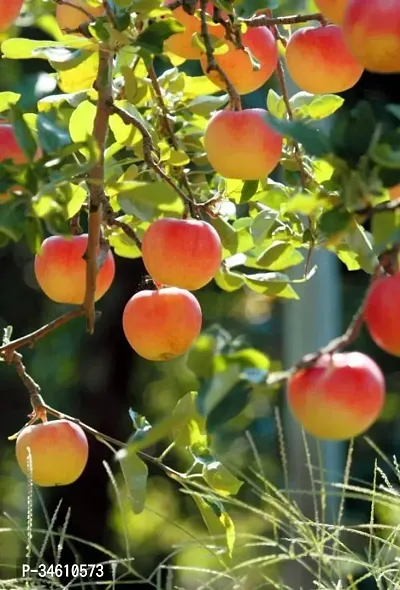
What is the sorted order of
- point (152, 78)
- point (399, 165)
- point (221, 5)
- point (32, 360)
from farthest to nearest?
point (32, 360), point (152, 78), point (221, 5), point (399, 165)

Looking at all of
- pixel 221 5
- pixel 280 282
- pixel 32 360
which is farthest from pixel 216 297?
pixel 221 5

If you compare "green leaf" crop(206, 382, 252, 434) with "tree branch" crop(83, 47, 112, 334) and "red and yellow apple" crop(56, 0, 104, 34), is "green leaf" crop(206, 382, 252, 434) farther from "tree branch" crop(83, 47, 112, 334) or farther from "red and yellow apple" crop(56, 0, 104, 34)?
"red and yellow apple" crop(56, 0, 104, 34)

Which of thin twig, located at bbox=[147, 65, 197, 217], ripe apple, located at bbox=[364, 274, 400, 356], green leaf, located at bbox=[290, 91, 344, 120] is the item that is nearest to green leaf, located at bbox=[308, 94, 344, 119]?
green leaf, located at bbox=[290, 91, 344, 120]

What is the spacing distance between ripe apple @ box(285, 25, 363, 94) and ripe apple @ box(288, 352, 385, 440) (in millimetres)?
256

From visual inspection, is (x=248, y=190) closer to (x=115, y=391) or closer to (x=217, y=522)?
(x=217, y=522)

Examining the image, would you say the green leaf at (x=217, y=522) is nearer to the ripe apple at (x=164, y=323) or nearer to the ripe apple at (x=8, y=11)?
the ripe apple at (x=164, y=323)

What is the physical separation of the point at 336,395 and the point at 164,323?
0.25 meters

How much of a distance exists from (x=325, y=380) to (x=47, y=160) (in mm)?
190

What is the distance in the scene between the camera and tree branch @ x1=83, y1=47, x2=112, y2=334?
2.02 ft

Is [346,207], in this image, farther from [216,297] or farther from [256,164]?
[216,297]

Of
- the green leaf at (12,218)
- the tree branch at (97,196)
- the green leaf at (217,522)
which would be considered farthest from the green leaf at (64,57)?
the green leaf at (217,522)

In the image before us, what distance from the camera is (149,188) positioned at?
48 cm

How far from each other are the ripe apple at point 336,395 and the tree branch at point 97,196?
0.73 feet

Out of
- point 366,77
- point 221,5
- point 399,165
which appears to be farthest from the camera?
point 366,77
